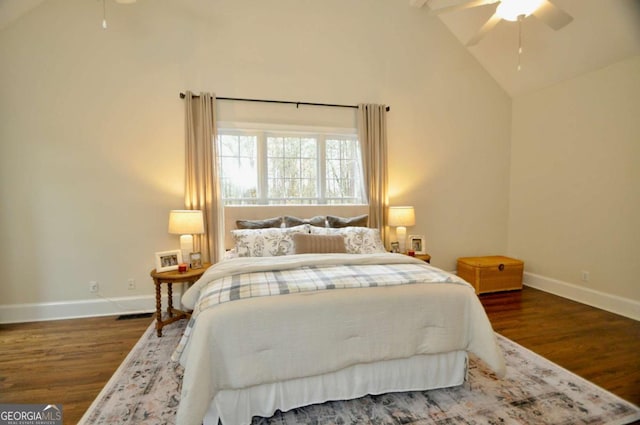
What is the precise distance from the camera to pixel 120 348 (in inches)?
96.2

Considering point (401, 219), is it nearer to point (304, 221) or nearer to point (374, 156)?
point (374, 156)

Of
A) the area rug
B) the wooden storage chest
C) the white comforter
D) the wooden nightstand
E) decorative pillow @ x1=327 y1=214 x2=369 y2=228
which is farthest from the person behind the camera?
the wooden storage chest

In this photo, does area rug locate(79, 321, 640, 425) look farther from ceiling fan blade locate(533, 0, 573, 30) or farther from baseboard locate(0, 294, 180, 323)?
ceiling fan blade locate(533, 0, 573, 30)

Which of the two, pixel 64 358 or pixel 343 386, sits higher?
pixel 343 386

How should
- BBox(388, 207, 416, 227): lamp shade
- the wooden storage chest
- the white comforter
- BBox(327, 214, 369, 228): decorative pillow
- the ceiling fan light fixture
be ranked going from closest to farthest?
the white comforter
the ceiling fan light fixture
BBox(327, 214, 369, 228): decorative pillow
BBox(388, 207, 416, 227): lamp shade
the wooden storage chest

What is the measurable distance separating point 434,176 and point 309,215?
1.88 meters

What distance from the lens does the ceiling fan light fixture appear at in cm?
219

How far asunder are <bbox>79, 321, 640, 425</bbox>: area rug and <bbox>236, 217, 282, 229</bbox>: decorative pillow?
4.76 feet

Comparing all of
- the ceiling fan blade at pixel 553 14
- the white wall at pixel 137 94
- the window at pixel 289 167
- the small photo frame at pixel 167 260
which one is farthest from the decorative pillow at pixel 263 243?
the ceiling fan blade at pixel 553 14

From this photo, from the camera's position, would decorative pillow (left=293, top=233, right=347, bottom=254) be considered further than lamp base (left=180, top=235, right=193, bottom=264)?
No

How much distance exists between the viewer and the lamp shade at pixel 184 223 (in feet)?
9.35

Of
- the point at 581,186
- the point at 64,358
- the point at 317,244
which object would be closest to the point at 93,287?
the point at 64,358

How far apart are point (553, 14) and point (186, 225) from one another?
3585mm

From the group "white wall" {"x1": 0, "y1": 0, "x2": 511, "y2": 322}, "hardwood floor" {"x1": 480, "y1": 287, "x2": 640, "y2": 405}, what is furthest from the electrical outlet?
"hardwood floor" {"x1": 480, "y1": 287, "x2": 640, "y2": 405}
